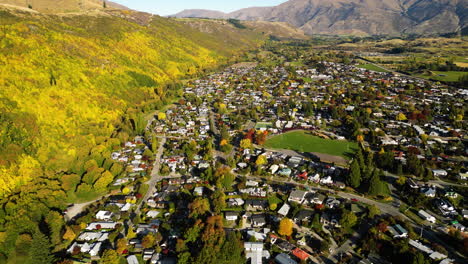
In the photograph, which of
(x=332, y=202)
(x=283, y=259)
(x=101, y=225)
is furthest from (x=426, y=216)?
(x=101, y=225)

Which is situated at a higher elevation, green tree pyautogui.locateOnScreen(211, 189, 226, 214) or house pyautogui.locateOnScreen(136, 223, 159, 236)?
green tree pyautogui.locateOnScreen(211, 189, 226, 214)

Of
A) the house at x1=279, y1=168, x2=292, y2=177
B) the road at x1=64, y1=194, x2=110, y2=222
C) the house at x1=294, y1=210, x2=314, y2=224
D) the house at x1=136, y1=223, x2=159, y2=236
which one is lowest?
the road at x1=64, y1=194, x2=110, y2=222

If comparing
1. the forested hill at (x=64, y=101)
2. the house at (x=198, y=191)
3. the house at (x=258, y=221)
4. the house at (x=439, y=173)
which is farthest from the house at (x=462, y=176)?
the forested hill at (x=64, y=101)

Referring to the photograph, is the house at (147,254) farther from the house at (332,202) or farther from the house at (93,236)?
the house at (332,202)

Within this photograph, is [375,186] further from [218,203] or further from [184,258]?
[184,258]

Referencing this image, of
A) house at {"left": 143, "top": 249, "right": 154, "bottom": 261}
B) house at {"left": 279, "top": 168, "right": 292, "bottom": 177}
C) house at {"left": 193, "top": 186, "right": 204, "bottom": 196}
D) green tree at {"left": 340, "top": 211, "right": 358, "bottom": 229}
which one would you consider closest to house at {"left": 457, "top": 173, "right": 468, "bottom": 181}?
green tree at {"left": 340, "top": 211, "right": 358, "bottom": 229}

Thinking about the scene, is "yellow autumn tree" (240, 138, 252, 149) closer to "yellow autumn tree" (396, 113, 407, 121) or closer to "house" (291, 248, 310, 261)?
"house" (291, 248, 310, 261)
